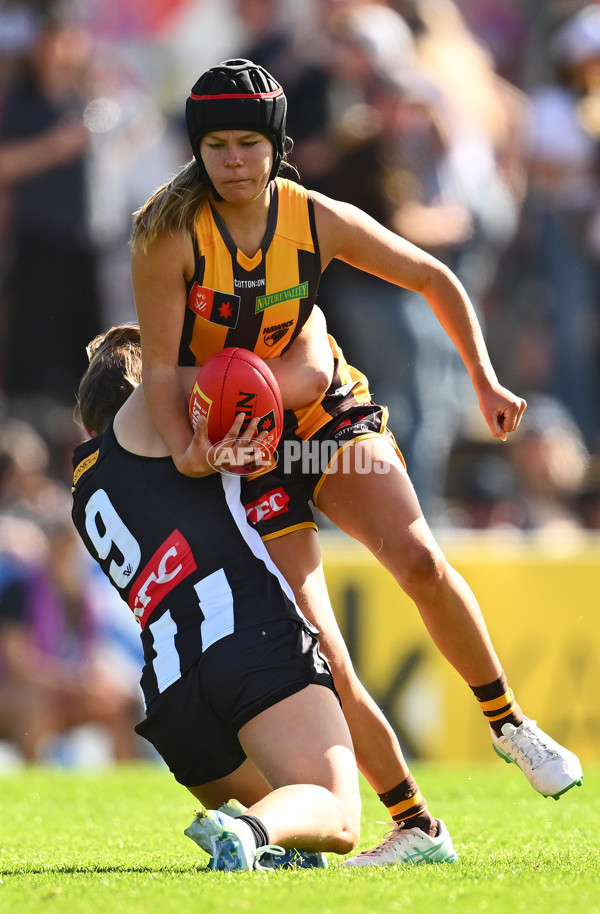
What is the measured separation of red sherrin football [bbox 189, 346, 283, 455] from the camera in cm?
367

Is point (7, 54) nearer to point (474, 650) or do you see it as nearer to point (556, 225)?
point (556, 225)

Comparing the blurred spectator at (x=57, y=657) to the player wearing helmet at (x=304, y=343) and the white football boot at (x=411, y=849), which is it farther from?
the white football boot at (x=411, y=849)

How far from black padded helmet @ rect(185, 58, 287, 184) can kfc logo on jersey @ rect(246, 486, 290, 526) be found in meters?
0.99

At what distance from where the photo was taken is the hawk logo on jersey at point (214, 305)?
3832 mm

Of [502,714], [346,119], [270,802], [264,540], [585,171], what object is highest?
[346,119]

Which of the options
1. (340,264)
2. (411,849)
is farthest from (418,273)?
(340,264)

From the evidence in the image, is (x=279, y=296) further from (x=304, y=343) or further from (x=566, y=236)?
(x=566, y=236)

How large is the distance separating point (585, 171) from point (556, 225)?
1.50 feet

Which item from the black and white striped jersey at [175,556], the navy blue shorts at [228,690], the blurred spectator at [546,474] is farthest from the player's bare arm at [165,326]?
the blurred spectator at [546,474]

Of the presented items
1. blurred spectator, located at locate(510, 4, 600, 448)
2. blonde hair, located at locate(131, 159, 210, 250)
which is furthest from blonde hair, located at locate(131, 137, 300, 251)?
blurred spectator, located at locate(510, 4, 600, 448)

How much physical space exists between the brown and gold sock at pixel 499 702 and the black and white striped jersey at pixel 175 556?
0.80 metres

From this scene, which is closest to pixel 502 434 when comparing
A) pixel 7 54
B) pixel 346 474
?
pixel 346 474

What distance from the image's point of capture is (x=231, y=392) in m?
3.66

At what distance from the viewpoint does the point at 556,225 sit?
10.1m
